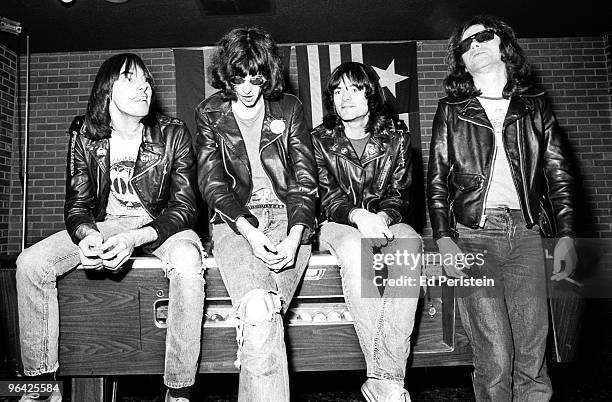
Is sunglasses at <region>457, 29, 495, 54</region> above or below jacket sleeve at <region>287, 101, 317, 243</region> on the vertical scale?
above

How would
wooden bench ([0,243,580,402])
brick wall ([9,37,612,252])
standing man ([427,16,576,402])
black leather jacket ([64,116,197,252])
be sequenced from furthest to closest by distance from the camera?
brick wall ([9,37,612,252]) → black leather jacket ([64,116,197,252]) → wooden bench ([0,243,580,402]) → standing man ([427,16,576,402])

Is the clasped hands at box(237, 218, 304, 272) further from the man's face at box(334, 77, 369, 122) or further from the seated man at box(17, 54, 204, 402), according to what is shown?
the man's face at box(334, 77, 369, 122)

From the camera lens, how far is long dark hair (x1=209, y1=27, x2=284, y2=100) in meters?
2.02

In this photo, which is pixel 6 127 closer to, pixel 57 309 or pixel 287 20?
pixel 287 20

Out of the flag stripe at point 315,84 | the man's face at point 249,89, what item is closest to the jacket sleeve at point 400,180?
the man's face at point 249,89

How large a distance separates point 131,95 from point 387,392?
5.37 ft

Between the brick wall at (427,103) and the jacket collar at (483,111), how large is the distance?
2866 mm

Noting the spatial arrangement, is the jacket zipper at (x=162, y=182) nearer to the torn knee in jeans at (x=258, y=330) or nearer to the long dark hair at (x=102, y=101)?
→ the long dark hair at (x=102, y=101)

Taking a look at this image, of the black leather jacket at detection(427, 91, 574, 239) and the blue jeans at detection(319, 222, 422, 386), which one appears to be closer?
the blue jeans at detection(319, 222, 422, 386)

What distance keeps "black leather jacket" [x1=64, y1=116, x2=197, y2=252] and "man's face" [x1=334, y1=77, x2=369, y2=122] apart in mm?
767

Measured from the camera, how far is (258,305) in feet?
5.22

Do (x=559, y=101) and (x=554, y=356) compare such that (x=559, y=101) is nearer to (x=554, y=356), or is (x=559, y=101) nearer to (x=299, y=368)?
(x=554, y=356)

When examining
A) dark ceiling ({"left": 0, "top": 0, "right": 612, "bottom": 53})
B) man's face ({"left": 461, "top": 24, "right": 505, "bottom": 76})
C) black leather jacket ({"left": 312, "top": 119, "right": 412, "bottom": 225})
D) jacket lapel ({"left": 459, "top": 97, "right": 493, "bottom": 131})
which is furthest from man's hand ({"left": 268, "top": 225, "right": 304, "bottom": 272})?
dark ceiling ({"left": 0, "top": 0, "right": 612, "bottom": 53})

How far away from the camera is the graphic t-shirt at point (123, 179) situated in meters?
2.11
